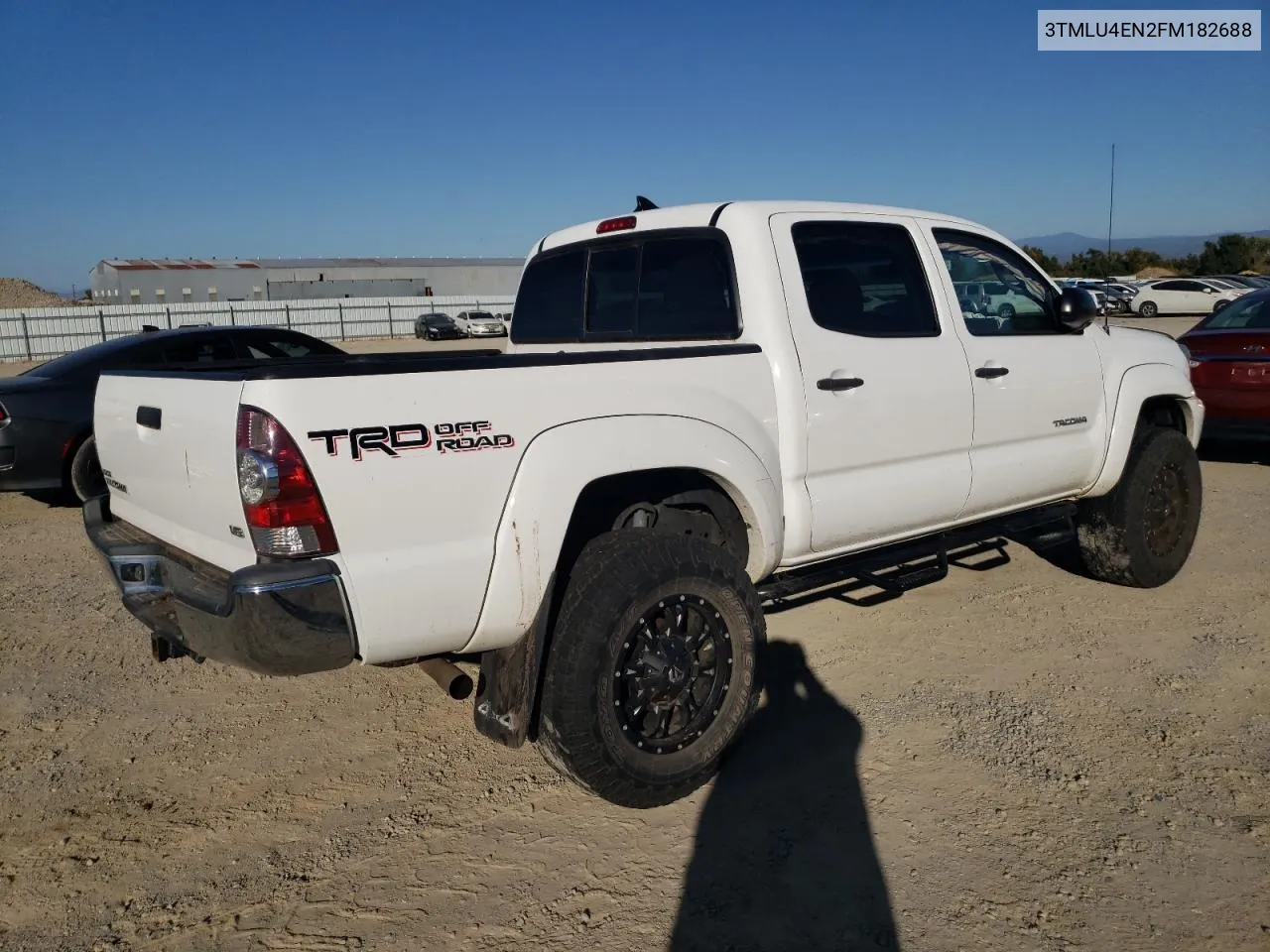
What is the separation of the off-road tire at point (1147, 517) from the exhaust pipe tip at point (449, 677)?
13.1 feet

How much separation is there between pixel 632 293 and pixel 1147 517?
326 cm

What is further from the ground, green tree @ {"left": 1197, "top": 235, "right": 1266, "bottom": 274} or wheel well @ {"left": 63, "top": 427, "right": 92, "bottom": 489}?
green tree @ {"left": 1197, "top": 235, "right": 1266, "bottom": 274}

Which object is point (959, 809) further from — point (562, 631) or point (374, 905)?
point (374, 905)

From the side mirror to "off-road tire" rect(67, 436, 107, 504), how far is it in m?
7.18

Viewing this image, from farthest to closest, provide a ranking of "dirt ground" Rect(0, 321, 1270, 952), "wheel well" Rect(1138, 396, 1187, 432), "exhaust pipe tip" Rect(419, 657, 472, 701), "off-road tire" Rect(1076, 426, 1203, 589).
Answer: "wheel well" Rect(1138, 396, 1187, 432), "off-road tire" Rect(1076, 426, 1203, 589), "exhaust pipe tip" Rect(419, 657, 472, 701), "dirt ground" Rect(0, 321, 1270, 952)

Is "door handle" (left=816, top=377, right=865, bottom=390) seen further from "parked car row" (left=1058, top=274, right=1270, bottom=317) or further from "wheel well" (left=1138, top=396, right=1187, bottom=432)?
"parked car row" (left=1058, top=274, right=1270, bottom=317)

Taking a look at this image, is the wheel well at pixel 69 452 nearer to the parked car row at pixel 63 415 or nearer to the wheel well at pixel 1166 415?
the parked car row at pixel 63 415

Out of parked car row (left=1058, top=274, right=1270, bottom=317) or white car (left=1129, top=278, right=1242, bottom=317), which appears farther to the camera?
white car (left=1129, top=278, right=1242, bottom=317)

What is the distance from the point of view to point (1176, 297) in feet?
111

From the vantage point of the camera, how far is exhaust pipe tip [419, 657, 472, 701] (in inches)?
124

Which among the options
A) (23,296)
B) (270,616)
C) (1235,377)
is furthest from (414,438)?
(23,296)

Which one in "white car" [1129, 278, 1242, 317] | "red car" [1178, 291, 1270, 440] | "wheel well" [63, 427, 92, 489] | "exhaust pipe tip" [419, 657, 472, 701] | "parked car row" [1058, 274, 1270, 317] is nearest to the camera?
"exhaust pipe tip" [419, 657, 472, 701]

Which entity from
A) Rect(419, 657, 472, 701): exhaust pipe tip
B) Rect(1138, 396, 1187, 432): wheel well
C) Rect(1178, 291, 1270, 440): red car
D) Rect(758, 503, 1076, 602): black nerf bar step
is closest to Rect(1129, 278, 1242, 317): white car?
Rect(1178, 291, 1270, 440): red car

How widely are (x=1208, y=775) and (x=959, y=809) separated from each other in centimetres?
99
